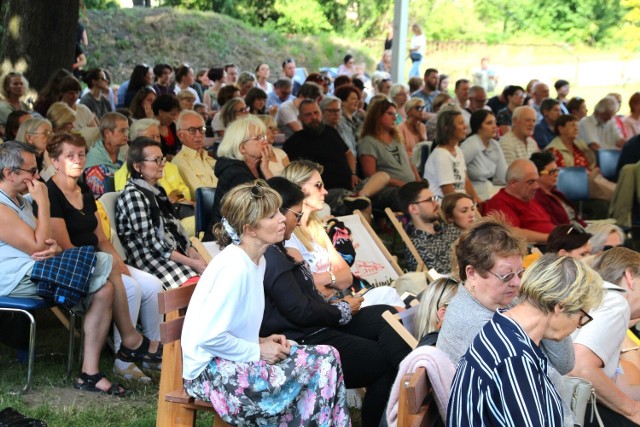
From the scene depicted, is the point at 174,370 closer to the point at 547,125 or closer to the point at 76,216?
the point at 76,216

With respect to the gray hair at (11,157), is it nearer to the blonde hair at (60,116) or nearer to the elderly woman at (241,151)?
the elderly woman at (241,151)

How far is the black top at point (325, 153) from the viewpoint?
8891mm

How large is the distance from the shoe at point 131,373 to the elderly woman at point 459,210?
7.89 feet

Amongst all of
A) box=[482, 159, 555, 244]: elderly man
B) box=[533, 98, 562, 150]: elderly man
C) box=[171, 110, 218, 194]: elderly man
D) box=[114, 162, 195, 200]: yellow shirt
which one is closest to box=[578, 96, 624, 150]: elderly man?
box=[533, 98, 562, 150]: elderly man

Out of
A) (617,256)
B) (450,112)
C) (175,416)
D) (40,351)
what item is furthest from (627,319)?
(450,112)

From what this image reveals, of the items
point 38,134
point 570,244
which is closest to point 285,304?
point 570,244

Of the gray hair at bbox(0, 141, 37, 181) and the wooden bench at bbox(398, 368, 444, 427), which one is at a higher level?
the gray hair at bbox(0, 141, 37, 181)

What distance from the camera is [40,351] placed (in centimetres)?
566

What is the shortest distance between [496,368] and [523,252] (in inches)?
Result: 41.8

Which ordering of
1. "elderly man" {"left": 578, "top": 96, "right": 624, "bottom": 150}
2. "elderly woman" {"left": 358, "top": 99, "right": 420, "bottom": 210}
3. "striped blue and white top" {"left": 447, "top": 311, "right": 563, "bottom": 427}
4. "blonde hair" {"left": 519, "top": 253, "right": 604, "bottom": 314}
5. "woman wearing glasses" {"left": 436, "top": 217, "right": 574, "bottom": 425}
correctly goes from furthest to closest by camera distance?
"elderly man" {"left": 578, "top": 96, "right": 624, "bottom": 150} < "elderly woman" {"left": 358, "top": 99, "right": 420, "bottom": 210} < "woman wearing glasses" {"left": 436, "top": 217, "right": 574, "bottom": 425} < "blonde hair" {"left": 519, "top": 253, "right": 604, "bottom": 314} < "striped blue and white top" {"left": 447, "top": 311, "right": 563, "bottom": 427}

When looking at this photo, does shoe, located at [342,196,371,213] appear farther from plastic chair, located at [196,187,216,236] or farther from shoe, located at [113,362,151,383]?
shoe, located at [113,362,151,383]

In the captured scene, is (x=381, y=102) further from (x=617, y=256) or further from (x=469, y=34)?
(x=469, y=34)

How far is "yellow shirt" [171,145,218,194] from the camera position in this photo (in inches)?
295

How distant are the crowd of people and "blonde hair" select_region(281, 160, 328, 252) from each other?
1 centimetres
